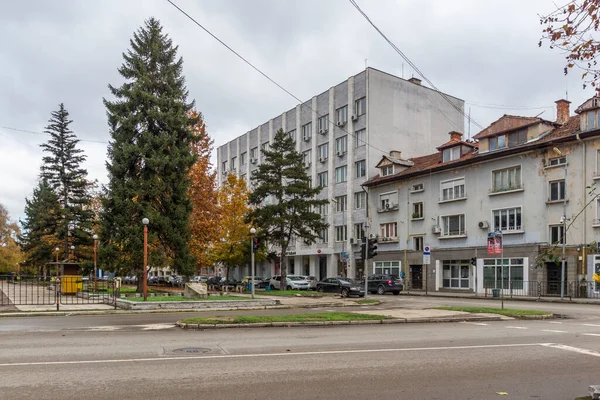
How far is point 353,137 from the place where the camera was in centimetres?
5356

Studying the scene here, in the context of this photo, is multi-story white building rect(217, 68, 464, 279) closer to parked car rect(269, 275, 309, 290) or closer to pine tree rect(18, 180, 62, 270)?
parked car rect(269, 275, 309, 290)

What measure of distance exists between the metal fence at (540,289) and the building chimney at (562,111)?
1232cm

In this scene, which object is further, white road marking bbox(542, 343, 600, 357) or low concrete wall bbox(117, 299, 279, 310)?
low concrete wall bbox(117, 299, 279, 310)

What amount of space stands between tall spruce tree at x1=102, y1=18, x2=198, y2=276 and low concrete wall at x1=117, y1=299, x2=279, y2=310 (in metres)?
7.57

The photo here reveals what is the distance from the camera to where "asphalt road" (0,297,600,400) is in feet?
21.9

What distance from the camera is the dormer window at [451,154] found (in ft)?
140

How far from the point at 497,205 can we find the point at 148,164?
25.2 meters

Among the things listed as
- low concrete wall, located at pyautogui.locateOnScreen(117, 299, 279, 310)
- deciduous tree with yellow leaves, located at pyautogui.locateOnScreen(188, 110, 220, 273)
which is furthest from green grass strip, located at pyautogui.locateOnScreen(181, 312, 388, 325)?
deciduous tree with yellow leaves, located at pyautogui.locateOnScreen(188, 110, 220, 273)

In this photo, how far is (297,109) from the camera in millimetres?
63219

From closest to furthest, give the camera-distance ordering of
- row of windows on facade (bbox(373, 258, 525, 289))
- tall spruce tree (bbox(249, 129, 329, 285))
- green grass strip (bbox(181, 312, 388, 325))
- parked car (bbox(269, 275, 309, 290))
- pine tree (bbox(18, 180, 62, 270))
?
green grass strip (bbox(181, 312, 388, 325)) < row of windows on facade (bbox(373, 258, 525, 289)) < tall spruce tree (bbox(249, 129, 329, 285)) < parked car (bbox(269, 275, 309, 290)) < pine tree (bbox(18, 180, 62, 270))

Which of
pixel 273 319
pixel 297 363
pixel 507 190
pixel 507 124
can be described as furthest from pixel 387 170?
pixel 297 363

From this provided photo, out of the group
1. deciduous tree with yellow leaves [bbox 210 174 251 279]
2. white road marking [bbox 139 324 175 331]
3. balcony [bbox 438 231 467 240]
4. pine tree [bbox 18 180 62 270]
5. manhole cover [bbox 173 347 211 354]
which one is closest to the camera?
manhole cover [bbox 173 347 211 354]

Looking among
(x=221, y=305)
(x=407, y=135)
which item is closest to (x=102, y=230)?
(x=221, y=305)

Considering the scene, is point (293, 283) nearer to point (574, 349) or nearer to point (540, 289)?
point (540, 289)
